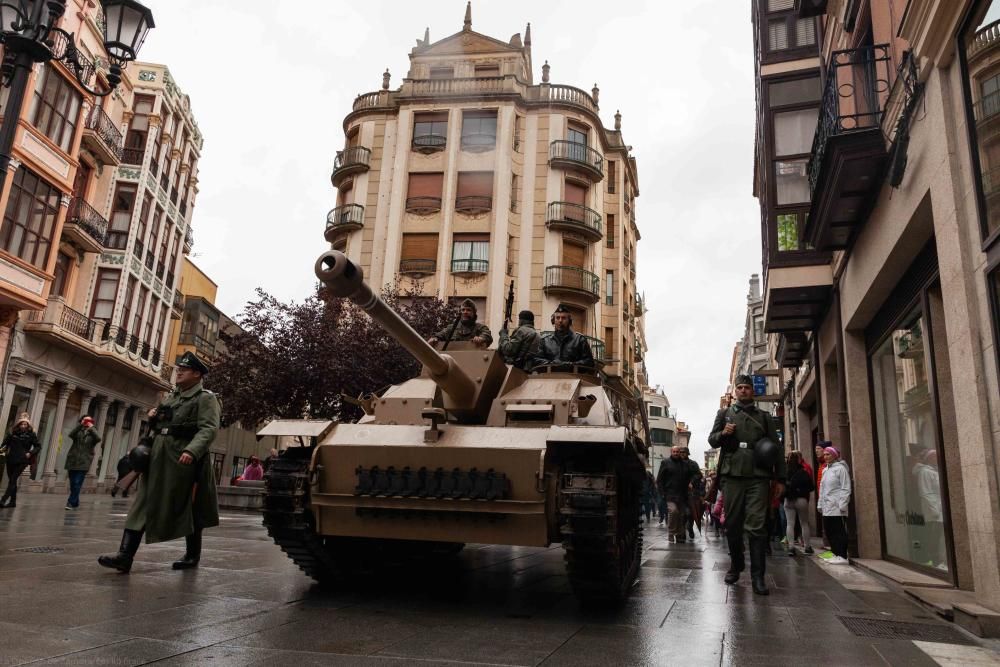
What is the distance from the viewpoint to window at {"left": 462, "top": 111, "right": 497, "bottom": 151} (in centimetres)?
3048

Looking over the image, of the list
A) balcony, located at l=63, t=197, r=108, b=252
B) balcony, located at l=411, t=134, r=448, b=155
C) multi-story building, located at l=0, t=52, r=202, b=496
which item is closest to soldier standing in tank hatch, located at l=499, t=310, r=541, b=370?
multi-story building, located at l=0, t=52, r=202, b=496

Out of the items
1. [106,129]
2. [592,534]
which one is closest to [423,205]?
[106,129]

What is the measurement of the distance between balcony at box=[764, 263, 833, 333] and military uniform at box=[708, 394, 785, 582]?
6.32 m

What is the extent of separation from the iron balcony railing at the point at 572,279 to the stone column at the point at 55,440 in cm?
1701

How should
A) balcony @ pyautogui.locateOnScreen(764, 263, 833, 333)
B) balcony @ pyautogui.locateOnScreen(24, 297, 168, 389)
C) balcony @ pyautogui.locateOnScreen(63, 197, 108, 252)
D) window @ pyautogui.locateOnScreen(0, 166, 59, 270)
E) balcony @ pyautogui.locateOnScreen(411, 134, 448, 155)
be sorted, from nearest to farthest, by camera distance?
balcony @ pyautogui.locateOnScreen(764, 263, 833, 333) < window @ pyautogui.locateOnScreen(0, 166, 59, 270) < balcony @ pyautogui.locateOnScreen(24, 297, 168, 389) < balcony @ pyautogui.locateOnScreen(63, 197, 108, 252) < balcony @ pyautogui.locateOnScreen(411, 134, 448, 155)

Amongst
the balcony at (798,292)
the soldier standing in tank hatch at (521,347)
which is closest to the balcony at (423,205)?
the balcony at (798,292)

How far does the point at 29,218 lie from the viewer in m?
18.9

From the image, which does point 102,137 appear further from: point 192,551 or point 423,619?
point 423,619

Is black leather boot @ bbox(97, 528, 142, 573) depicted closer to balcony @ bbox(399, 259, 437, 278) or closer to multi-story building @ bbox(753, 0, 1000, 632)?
multi-story building @ bbox(753, 0, 1000, 632)

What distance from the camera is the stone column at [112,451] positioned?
90.5 ft

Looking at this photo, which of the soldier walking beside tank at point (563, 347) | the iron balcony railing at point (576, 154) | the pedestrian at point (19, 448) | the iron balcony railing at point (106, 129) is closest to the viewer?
the soldier walking beside tank at point (563, 347)

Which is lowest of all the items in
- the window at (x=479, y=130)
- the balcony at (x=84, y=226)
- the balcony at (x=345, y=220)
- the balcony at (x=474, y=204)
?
the balcony at (x=84, y=226)

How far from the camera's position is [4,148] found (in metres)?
6.84

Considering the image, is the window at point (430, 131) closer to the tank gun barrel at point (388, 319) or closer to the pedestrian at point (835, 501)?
the pedestrian at point (835, 501)
